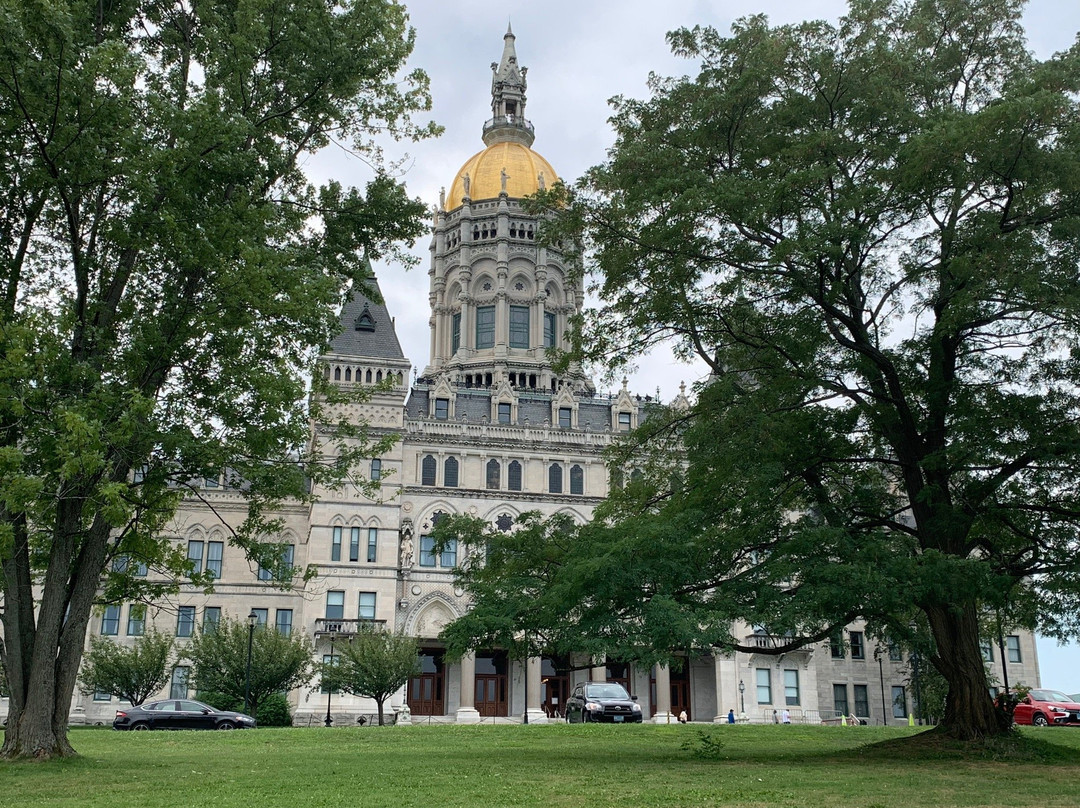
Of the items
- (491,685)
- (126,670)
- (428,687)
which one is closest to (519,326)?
(491,685)

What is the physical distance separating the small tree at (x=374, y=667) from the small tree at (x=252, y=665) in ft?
5.31

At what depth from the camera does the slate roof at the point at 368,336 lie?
58406 millimetres

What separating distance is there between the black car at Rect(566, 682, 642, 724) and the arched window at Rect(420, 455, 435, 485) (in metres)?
20.7

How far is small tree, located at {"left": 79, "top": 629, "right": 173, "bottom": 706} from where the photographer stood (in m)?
49.6

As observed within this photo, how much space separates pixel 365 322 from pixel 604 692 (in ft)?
93.5

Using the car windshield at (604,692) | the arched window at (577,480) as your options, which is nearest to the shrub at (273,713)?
the car windshield at (604,692)

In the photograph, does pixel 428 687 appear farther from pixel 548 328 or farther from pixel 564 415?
pixel 548 328

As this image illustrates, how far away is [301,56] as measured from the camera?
22.0 metres

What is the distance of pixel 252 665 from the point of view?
47062mm

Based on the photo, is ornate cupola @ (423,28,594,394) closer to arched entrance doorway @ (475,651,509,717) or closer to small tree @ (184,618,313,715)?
arched entrance doorway @ (475,651,509,717)

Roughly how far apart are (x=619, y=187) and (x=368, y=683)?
99.1 ft

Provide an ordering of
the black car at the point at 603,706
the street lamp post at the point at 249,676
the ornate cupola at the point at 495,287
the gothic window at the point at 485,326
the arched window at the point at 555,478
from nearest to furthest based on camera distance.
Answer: the black car at the point at 603,706 < the street lamp post at the point at 249,676 < the arched window at the point at 555,478 < the ornate cupola at the point at 495,287 < the gothic window at the point at 485,326

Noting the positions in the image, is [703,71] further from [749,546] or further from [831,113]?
[749,546]

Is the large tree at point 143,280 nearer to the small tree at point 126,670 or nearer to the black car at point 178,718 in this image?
the black car at point 178,718
